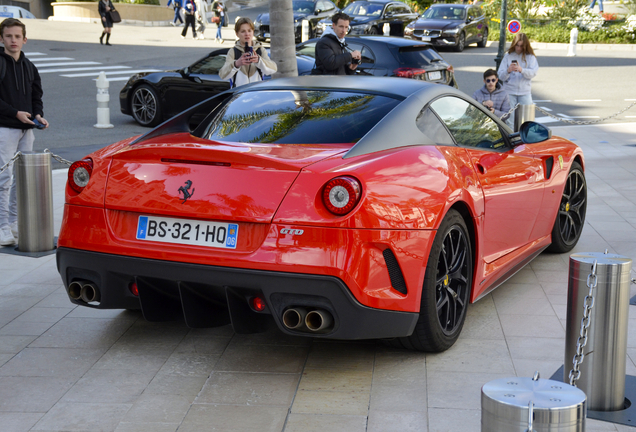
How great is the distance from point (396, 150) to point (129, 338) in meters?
1.93

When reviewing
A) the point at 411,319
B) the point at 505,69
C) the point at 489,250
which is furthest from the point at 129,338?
the point at 505,69

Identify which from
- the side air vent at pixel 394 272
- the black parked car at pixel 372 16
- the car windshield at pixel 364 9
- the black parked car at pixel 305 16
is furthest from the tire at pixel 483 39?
the side air vent at pixel 394 272

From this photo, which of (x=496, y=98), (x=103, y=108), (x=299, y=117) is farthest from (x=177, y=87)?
(x=299, y=117)

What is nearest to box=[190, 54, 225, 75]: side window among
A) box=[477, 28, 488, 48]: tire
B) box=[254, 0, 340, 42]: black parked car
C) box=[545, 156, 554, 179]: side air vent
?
box=[545, 156, 554, 179]: side air vent

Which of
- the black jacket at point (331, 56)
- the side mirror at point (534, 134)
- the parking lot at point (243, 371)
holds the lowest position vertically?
the parking lot at point (243, 371)

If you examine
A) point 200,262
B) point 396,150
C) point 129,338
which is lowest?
point 129,338

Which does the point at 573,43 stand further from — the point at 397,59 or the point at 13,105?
the point at 13,105

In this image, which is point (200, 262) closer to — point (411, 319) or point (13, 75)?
point (411, 319)

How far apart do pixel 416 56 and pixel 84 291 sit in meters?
10.6

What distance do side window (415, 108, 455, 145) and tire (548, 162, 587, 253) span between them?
2.01 meters

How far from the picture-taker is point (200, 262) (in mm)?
3889

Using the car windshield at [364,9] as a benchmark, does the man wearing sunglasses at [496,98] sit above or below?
below

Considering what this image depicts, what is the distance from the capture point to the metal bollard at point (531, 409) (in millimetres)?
2303

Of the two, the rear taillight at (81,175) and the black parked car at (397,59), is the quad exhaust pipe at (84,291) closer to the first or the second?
the rear taillight at (81,175)
